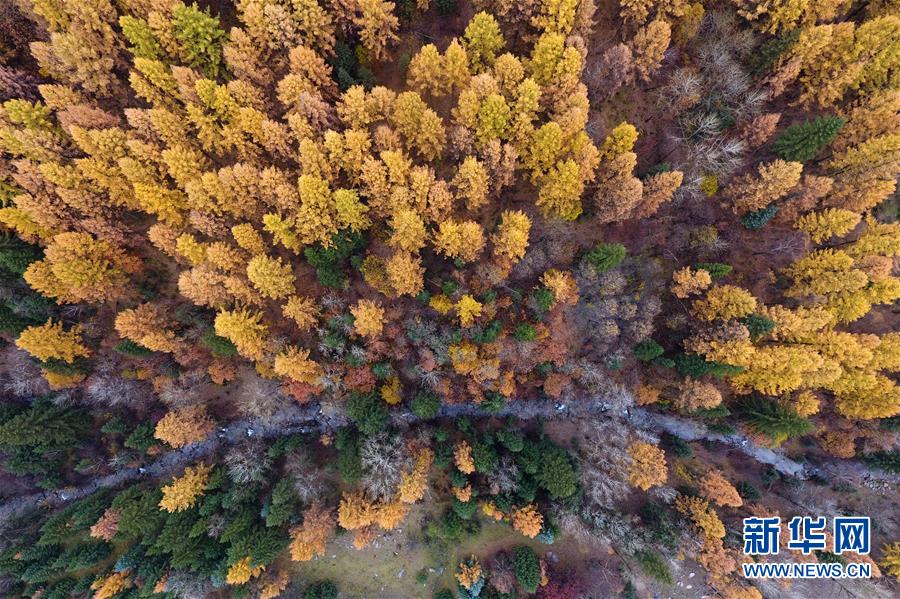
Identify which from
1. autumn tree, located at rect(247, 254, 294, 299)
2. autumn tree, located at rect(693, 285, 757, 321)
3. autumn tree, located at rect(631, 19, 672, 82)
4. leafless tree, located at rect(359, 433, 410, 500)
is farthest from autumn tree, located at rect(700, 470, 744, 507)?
autumn tree, located at rect(247, 254, 294, 299)

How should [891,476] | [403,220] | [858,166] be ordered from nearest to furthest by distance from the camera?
[403,220] < [858,166] < [891,476]

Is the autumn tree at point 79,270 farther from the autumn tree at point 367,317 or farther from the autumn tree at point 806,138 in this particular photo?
the autumn tree at point 806,138

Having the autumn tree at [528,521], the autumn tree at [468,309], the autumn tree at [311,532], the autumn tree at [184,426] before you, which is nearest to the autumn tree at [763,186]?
the autumn tree at [468,309]

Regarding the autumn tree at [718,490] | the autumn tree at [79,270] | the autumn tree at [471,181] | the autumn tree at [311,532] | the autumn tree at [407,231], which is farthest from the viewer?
the autumn tree at [718,490]

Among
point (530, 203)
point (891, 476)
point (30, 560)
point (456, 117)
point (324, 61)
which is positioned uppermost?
point (324, 61)

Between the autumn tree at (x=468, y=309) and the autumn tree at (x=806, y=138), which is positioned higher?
the autumn tree at (x=806, y=138)

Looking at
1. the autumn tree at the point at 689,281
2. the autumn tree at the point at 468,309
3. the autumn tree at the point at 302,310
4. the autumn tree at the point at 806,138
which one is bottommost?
the autumn tree at the point at 302,310

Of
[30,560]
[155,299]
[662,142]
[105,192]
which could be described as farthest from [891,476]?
[30,560]

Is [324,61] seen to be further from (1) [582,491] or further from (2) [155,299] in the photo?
(1) [582,491]

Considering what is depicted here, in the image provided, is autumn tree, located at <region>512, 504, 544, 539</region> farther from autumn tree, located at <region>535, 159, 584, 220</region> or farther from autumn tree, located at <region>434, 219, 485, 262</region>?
autumn tree, located at <region>535, 159, 584, 220</region>
